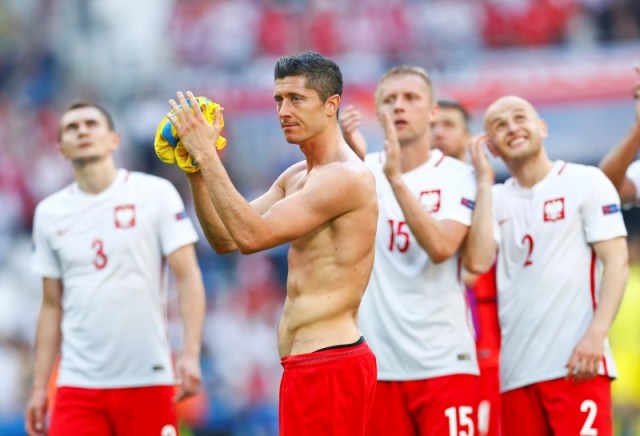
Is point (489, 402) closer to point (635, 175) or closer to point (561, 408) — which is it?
point (561, 408)

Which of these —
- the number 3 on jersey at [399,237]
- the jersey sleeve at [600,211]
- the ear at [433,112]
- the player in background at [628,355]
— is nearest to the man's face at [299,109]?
the number 3 on jersey at [399,237]

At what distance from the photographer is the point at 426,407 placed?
7.01 meters

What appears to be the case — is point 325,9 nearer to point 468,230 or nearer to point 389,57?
point 389,57

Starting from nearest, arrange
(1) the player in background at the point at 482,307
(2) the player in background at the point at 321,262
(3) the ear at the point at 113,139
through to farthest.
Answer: (2) the player in background at the point at 321,262 < (1) the player in background at the point at 482,307 < (3) the ear at the point at 113,139

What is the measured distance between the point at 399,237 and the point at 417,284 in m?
0.30

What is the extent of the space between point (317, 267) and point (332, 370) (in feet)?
1.60

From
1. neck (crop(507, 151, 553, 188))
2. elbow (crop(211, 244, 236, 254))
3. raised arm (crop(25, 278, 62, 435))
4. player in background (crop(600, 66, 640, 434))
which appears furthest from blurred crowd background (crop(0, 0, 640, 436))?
elbow (crop(211, 244, 236, 254))

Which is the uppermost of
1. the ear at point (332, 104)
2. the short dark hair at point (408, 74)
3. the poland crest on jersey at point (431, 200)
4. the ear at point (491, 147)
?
the short dark hair at point (408, 74)

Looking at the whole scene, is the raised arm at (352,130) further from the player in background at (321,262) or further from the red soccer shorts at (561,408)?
the red soccer shorts at (561,408)

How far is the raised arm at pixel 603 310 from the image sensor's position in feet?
22.4

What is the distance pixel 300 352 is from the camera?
5871 millimetres

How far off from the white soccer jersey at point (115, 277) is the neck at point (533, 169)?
2110 mm

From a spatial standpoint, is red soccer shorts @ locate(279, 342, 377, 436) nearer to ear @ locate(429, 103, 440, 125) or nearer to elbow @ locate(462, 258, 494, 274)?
elbow @ locate(462, 258, 494, 274)

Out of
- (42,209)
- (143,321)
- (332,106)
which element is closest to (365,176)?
(332,106)
